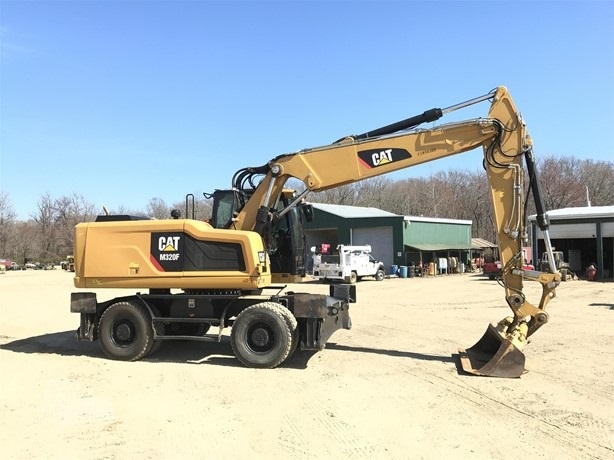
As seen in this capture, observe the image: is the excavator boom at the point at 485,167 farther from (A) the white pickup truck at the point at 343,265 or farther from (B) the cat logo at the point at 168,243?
(A) the white pickup truck at the point at 343,265

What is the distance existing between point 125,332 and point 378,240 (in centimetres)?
3208

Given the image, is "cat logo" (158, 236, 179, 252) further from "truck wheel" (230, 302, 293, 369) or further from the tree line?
the tree line

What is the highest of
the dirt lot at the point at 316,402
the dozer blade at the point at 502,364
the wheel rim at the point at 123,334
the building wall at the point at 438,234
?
the building wall at the point at 438,234

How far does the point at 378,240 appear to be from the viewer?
40.8 m

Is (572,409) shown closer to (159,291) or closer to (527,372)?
(527,372)

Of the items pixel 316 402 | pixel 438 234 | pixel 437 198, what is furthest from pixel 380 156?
pixel 437 198

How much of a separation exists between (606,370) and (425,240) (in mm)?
34036

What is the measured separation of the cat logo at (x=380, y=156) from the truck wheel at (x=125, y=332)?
488 cm

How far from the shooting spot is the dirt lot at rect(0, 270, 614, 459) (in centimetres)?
538

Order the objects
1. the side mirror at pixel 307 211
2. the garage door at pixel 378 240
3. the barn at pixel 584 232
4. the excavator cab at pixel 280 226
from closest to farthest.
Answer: the excavator cab at pixel 280 226 < the side mirror at pixel 307 211 < the barn at pixel 584 232 < the garage door at pixel 378 240

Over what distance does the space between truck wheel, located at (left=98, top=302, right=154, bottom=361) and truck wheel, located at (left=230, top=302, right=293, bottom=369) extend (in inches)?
72.6

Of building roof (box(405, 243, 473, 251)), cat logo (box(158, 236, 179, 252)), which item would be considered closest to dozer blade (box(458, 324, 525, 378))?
cat logo (box(158, 236, 179, 252))

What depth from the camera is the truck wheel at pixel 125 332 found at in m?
9.77

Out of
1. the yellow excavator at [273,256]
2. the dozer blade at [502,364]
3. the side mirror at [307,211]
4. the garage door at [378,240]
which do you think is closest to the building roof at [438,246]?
the garage door at [378,240]
